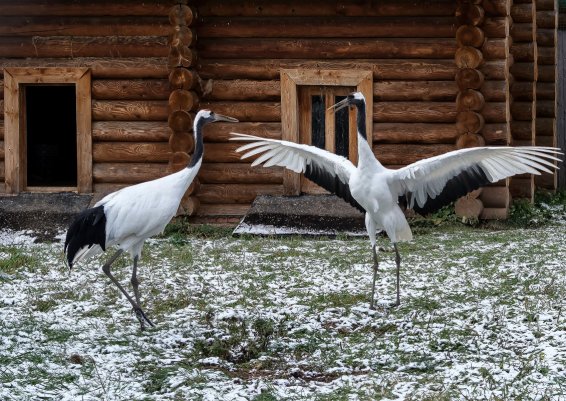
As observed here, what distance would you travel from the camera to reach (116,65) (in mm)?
14570

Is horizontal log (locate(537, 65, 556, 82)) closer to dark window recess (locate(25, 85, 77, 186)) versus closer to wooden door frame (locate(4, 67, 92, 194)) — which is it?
dark window recess (locate(25, 85, 77, 186))

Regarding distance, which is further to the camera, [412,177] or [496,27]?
[496,27]

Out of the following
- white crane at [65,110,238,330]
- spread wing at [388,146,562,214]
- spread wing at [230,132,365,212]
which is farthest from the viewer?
spread wing at [230,132,365,212]

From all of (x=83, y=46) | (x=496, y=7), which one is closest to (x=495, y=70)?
(x=496, y=7)

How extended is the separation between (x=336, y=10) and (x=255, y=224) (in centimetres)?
312

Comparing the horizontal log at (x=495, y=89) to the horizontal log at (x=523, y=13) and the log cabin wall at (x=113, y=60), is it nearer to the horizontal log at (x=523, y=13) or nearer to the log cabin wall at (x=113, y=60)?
the horizontal log at (x=523, y=13)

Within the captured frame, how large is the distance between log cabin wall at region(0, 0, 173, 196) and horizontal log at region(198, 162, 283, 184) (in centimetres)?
60

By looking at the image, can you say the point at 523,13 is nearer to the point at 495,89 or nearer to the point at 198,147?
the point at 495,89

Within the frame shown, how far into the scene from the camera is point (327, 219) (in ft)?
45.1

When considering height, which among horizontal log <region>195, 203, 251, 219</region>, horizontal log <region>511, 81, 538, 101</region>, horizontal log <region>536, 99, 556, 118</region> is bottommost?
horizontal log <region>195, 203, 251, 219</region>

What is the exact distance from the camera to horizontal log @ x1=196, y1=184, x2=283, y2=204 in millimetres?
14727

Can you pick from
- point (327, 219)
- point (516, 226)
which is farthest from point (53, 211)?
point (516, 226)

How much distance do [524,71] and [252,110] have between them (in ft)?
17.0

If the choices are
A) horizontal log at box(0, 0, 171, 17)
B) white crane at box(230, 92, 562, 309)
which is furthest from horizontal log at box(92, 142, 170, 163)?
white crane at box(230, 92, 562, 309)
